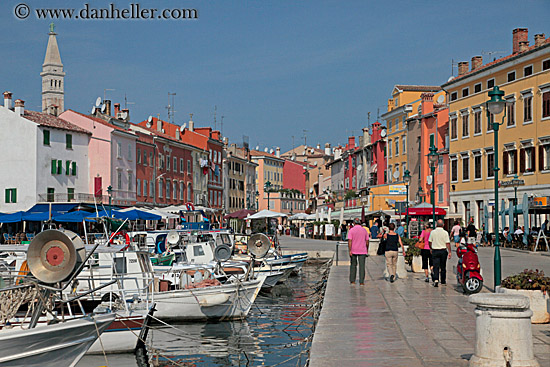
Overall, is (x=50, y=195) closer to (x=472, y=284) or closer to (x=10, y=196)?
(x=10, y=196)

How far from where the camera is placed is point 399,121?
239ft

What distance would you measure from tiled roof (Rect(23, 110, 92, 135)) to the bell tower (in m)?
86.5

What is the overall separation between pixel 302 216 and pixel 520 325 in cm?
6476

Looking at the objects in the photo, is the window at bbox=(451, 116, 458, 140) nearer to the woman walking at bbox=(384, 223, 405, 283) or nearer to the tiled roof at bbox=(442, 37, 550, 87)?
the tiled roof at bbox=(442, 37, 550, 87)

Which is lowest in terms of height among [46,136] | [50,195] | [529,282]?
[529,282]

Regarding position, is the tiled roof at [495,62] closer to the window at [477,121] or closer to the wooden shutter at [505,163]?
the window at [477,121]

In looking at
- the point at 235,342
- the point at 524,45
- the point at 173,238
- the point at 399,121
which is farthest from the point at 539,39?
the point at 235,342

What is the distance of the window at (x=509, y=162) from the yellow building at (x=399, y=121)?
19072 mm

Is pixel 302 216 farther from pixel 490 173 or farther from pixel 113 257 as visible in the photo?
pixel 113 257

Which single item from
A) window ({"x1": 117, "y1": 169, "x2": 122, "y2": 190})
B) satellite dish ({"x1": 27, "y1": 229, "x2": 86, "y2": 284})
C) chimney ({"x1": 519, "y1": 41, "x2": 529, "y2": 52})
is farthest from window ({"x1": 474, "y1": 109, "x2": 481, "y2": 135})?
satellite dish ({"x1": 27, "y1": 229, "x2": 86, "y2": 284})

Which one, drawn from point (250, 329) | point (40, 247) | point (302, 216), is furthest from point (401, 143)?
point (40, 247)

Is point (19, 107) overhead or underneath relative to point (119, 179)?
overhead

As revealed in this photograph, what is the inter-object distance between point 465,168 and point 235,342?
42188mm

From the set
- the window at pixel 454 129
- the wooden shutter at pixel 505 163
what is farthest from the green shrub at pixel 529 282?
the window at pixel 454 129
